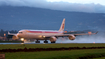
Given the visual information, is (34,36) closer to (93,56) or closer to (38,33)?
(38,33)

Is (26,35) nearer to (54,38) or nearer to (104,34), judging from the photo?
(54,38)

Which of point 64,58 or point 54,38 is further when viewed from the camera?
point 54,38

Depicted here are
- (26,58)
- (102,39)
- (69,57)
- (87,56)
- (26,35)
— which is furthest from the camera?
(102,39)

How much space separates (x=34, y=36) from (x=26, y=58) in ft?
151

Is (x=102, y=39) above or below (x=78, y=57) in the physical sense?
below

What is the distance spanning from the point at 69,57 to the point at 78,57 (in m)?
1.46

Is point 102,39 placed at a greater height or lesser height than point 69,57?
lesser

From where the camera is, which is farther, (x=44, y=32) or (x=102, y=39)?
(x=102, y=39)

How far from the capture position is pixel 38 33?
6712cm

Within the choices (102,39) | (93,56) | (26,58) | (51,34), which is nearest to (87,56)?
(93,56)

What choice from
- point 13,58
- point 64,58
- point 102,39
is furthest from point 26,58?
point 102,39

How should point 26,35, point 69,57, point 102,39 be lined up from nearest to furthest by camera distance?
point 69,57 < point 26,35 < point 102,39

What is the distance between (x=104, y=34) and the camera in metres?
92.8

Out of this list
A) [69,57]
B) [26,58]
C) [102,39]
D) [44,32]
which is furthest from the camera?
[102,39]
